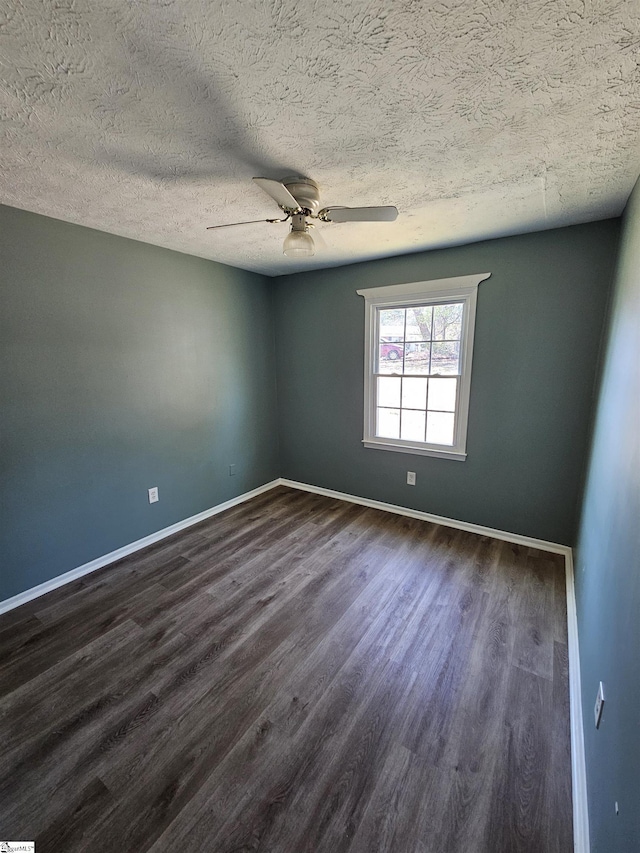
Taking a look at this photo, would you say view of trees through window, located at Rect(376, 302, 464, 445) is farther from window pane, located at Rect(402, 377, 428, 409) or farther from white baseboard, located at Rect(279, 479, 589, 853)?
white baseboard, located at Rect(279, 479, 589, 853)

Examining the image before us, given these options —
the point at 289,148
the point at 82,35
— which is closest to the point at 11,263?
the point at 82,35

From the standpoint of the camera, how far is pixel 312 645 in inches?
75.5

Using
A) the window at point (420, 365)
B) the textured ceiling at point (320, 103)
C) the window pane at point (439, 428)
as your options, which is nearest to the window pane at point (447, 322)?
the window at point (420, 365)

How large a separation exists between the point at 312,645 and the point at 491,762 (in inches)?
36.2

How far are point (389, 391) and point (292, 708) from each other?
8.73ft

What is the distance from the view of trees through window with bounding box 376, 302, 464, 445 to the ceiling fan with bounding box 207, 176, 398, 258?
5.03ft

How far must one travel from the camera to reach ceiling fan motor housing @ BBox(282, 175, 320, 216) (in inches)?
69.5

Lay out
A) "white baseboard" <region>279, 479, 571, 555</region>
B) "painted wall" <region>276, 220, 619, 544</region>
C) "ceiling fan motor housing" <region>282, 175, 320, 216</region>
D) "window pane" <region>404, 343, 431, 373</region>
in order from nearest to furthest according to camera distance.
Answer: "ceiling fan motor housing" <region>282, 175, 320, 216</region> → "painted wall" <region>276, 220, 619, 544</region> → "white baseboard" <region>279, 479, 571, 555</region> → "window pane" <region>404, 343, 431, 373</region>

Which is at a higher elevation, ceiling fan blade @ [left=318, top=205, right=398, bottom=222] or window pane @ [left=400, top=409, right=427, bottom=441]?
ceiling fan blade @ [left=318, top=205, right=398, bottom=222]

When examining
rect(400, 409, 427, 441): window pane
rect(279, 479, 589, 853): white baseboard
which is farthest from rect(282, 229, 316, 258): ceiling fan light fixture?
rect(279, 479, 589, 853): white baseboard

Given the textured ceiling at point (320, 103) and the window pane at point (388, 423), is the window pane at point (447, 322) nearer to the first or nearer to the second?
the window pane at point (388, 423)

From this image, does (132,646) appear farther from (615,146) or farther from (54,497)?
(615,146)

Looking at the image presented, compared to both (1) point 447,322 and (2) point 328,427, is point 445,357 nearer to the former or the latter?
(1) point 447,322

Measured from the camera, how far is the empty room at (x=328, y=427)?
42.9 inches
